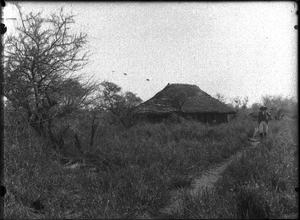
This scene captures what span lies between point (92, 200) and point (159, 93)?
75.2 feet

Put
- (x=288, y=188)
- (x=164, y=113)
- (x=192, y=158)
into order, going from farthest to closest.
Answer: (x=164, y=113) → (x=192, y=158) → (x=288, y=188)

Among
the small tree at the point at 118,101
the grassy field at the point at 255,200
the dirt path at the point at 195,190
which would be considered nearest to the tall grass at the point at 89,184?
the dirt path at the point at 195,190

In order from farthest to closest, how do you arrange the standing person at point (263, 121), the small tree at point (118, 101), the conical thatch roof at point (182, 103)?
1. the small tree at point (118, 101)
2. the conical thatch roof at point (182, 103)
3. the standing person at point (263, 121)

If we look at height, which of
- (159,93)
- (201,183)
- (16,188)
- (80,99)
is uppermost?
(159,93)

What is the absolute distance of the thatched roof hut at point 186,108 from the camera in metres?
22.1

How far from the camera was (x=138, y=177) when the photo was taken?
473 centimetres

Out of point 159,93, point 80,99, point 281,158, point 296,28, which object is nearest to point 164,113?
point 159,93

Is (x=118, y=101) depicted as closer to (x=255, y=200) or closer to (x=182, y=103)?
(x=182, y=103)

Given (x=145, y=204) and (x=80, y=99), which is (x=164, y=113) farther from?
(x=145, y=204)

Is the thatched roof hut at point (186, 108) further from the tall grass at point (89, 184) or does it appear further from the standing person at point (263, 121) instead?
the tall grass at point (89, 184)

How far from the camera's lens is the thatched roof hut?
22.1m

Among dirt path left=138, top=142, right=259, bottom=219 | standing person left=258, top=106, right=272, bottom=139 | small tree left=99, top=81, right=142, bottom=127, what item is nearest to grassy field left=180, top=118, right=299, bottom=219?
dirt path left=138, top=142, right=259, bottom=219

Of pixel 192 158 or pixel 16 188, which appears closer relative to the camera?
pixel 16 188

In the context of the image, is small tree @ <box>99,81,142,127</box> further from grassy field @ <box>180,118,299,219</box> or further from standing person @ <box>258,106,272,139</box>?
grassy field @ <box>180,118,299,219</box>
